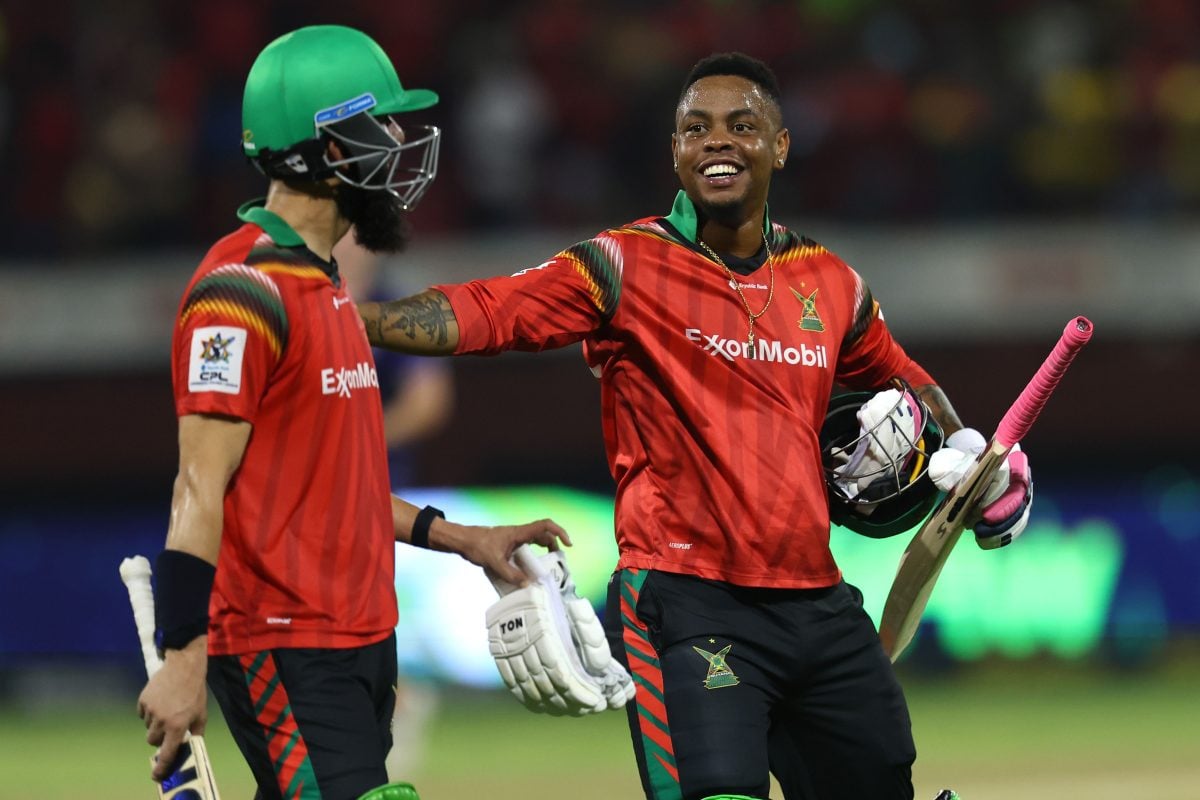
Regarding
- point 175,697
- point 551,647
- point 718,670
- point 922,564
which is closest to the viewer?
point 175,697

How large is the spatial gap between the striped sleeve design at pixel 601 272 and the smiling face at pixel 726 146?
0.30m

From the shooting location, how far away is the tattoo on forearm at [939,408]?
557 cm

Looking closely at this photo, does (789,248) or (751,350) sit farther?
(789,248)

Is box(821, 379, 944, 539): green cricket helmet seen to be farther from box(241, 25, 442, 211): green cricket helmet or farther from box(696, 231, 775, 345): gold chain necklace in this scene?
box(241, 25, 442, 211): green cricket helmet

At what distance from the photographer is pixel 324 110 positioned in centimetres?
421

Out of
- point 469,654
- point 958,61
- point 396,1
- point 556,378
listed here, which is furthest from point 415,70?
point 469,654

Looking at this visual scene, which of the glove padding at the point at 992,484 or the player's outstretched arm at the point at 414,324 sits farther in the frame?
the glove padding at the point at 992,484

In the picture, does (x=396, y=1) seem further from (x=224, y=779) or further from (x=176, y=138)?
(x=224, y=779)

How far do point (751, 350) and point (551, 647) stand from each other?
103 cm

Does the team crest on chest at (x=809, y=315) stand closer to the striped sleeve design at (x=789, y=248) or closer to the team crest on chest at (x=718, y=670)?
the striped sleeve design at (x=789, y=248)

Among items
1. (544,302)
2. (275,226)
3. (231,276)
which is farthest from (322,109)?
(544,302)

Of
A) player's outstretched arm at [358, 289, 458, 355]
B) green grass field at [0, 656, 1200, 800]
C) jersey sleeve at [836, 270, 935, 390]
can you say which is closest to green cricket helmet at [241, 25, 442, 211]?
player's outstretched arm at [358, 289, 458, 355]

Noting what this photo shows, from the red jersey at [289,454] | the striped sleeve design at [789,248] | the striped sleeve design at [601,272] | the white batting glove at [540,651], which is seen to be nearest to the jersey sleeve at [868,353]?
the striped sleeve design at [789,248]

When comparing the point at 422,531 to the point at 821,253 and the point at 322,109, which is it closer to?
the point at 322,109
